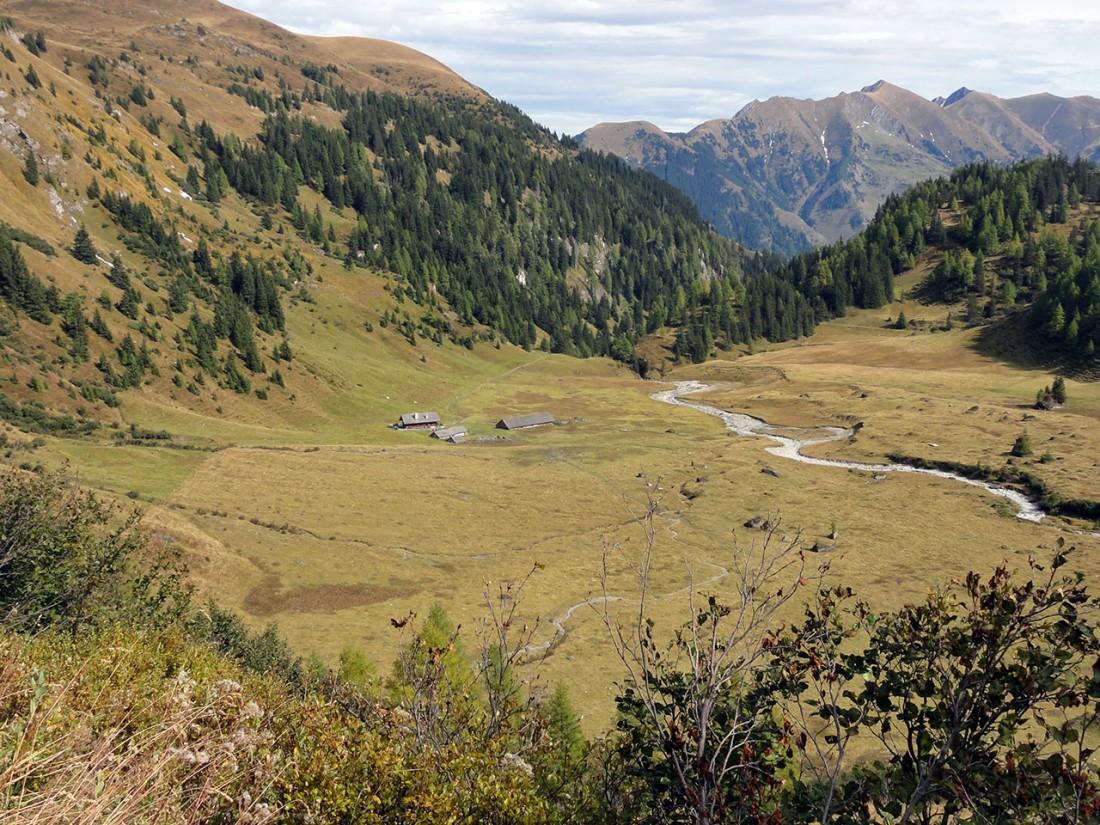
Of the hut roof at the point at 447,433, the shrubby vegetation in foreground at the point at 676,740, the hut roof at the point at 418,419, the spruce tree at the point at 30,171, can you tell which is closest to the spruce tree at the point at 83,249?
the spruce tree at the point at 30,171

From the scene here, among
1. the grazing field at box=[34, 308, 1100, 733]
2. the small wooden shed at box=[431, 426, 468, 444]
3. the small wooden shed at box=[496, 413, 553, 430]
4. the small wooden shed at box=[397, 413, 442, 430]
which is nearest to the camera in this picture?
the grazing field at box=[34, 308, 1100, 733]

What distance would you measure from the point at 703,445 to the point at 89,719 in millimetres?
115153

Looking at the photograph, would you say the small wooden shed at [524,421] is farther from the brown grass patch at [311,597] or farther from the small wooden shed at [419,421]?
the brown grass patch at [311,597]

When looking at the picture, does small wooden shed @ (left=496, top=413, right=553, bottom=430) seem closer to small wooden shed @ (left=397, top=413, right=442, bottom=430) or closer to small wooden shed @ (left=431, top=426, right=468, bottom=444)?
small wooden shed @ (left=431, top=426, right=468, bottom=444)

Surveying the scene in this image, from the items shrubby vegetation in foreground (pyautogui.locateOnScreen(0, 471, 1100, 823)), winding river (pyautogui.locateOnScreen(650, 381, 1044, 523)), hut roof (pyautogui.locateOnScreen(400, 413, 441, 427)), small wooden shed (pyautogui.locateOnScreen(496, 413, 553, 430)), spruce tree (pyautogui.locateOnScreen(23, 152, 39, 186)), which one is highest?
spruce tree (pyautogui.locateOnScreen(23, 152, 39, 186))

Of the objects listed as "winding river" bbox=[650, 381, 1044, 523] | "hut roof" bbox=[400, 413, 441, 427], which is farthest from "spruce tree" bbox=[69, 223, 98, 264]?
"winding river" bbox=[650, 381, 1044, 523]

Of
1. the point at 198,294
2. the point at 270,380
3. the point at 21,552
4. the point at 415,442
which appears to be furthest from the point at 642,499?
the point at 198,294

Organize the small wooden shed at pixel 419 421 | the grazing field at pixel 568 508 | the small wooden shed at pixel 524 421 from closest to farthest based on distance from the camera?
the grazing field at pixel 568 508
the small wooden shed at pixel 419 421
the small wooden shed at pixel 524 421

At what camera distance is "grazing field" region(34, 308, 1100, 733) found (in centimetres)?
5869

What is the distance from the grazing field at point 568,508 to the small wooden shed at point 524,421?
4.06 metres

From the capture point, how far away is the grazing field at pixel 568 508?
5869 centimetres

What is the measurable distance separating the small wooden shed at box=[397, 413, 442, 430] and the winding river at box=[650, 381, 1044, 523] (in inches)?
2419

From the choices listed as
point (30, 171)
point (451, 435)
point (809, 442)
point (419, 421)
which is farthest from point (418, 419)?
point (30, 171)

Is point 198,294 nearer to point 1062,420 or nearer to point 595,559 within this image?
point 595,559
